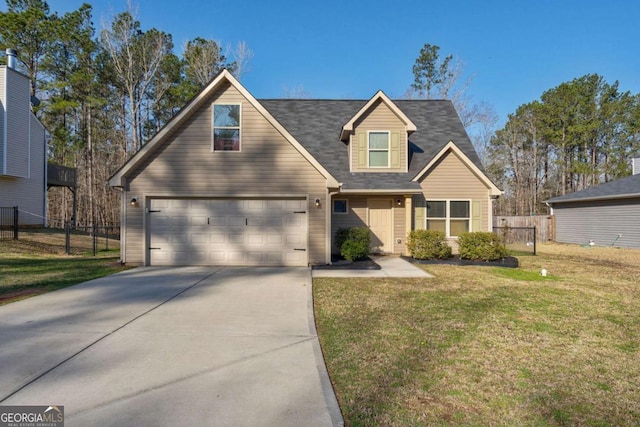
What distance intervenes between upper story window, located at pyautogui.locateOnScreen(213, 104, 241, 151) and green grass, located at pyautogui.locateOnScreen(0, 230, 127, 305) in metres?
4.72

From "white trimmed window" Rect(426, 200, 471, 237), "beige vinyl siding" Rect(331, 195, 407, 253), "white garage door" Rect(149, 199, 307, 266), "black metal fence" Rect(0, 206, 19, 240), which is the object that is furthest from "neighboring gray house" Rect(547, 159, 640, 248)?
"black metal fence" Rect(0, 206, 19, 240)

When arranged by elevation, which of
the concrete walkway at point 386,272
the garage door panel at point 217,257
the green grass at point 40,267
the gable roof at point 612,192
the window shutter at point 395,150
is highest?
the window shutter at point 395,150

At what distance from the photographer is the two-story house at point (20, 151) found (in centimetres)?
1711

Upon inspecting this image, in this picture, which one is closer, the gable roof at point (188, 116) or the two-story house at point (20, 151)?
the gable roof at point (188, 116)

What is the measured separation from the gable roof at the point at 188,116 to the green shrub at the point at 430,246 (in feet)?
12.2

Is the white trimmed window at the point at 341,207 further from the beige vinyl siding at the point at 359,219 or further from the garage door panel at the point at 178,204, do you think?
the garage door panel at the point at 178,204

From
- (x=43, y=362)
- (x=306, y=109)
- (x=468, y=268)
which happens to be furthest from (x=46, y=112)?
(x=468, y=268)

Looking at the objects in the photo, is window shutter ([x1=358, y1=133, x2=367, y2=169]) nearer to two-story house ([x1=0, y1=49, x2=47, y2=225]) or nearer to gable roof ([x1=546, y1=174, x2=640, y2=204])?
gable roof ([x1=546, y1=174, x2=640, y2=204])

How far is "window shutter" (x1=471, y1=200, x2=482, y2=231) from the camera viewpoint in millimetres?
12492

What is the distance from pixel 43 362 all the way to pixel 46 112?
2964 centimetres

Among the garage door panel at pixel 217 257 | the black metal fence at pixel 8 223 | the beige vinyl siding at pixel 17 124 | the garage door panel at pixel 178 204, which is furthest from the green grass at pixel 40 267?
the beige vinyl siding at pixel 17 124

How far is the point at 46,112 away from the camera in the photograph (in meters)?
25.1

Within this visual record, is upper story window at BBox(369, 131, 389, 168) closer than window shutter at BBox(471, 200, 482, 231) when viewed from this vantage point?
No

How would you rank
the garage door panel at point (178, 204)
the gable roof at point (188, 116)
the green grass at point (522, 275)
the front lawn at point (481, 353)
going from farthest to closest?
1. the garage door panel at point (178, 204)
2. the gable roof at point (188, 116)
3. the green grass at point (522, 275)
4. the front lawn at point (481, 353)
